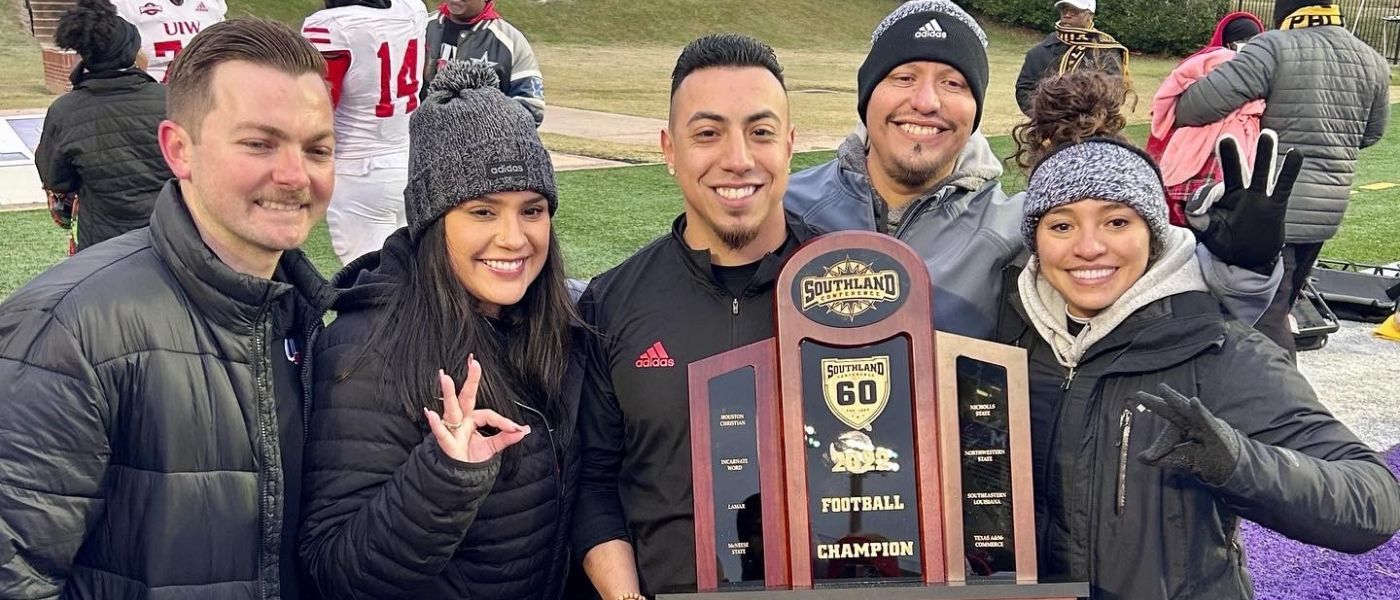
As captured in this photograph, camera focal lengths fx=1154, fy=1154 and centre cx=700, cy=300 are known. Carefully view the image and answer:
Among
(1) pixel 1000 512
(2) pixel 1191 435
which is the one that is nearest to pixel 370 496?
(1) pixel 1000 512

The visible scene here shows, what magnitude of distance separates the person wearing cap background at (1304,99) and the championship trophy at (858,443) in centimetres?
383

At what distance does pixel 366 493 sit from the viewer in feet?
6.48

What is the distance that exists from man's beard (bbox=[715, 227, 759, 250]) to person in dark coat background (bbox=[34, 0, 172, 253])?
3.66 metres

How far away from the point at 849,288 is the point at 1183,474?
0.61 metres

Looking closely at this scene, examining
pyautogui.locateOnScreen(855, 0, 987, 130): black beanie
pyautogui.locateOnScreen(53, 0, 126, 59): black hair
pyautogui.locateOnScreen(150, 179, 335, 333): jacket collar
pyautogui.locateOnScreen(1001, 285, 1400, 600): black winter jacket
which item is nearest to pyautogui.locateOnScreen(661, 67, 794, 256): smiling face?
pyautogui.locateOnScreen(855, 0, 987, 130): black beanie

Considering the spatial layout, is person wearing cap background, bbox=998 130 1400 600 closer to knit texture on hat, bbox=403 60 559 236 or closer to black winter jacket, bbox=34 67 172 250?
knit texture on hat, bbox=403 60 559 236

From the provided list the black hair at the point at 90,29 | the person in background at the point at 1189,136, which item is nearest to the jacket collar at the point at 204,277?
the black hair at the point at 90,29

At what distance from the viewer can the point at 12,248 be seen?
797 centimetres

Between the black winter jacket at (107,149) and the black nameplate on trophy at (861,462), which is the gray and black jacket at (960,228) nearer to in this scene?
the black nameplate on trophy at (861,462)

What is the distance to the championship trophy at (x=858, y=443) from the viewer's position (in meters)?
1.93

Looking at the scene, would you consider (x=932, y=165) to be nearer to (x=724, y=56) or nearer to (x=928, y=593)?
(x=724, y=56)

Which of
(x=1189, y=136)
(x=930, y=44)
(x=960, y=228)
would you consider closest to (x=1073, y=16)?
(x=1189, y=136)

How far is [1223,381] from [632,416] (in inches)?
41.1

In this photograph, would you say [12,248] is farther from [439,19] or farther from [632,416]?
[632,416]
